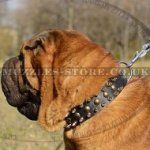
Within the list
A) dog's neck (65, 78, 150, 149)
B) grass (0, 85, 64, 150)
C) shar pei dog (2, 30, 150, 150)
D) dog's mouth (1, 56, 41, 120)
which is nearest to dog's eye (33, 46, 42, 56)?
shar pei dog (2, 30, 150, 150)

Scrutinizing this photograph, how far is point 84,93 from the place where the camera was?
322 cm

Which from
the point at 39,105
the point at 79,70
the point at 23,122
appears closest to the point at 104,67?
the point at 79,70

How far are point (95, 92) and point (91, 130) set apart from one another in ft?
0.89

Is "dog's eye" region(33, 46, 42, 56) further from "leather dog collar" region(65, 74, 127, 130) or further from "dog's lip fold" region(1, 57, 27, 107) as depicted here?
"leather dog collar" region(65, 74, 127, 130)

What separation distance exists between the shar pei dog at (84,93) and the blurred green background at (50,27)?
3.98 feet

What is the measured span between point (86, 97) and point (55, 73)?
0.31 meters

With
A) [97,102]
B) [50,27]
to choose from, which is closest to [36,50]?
[97,102]

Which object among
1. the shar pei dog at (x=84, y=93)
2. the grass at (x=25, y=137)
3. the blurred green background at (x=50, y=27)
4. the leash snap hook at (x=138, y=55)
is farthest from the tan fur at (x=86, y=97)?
the grass at (x=25, y=137)

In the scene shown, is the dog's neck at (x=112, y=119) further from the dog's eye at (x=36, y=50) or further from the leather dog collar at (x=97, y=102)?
the dog's eye at (x=36, y=50)

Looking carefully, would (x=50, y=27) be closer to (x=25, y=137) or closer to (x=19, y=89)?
(x=25, y=137)

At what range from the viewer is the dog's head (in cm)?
325

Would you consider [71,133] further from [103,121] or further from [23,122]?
[23,122]

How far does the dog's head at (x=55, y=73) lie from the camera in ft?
10.7

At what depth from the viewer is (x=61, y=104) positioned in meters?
3.29
